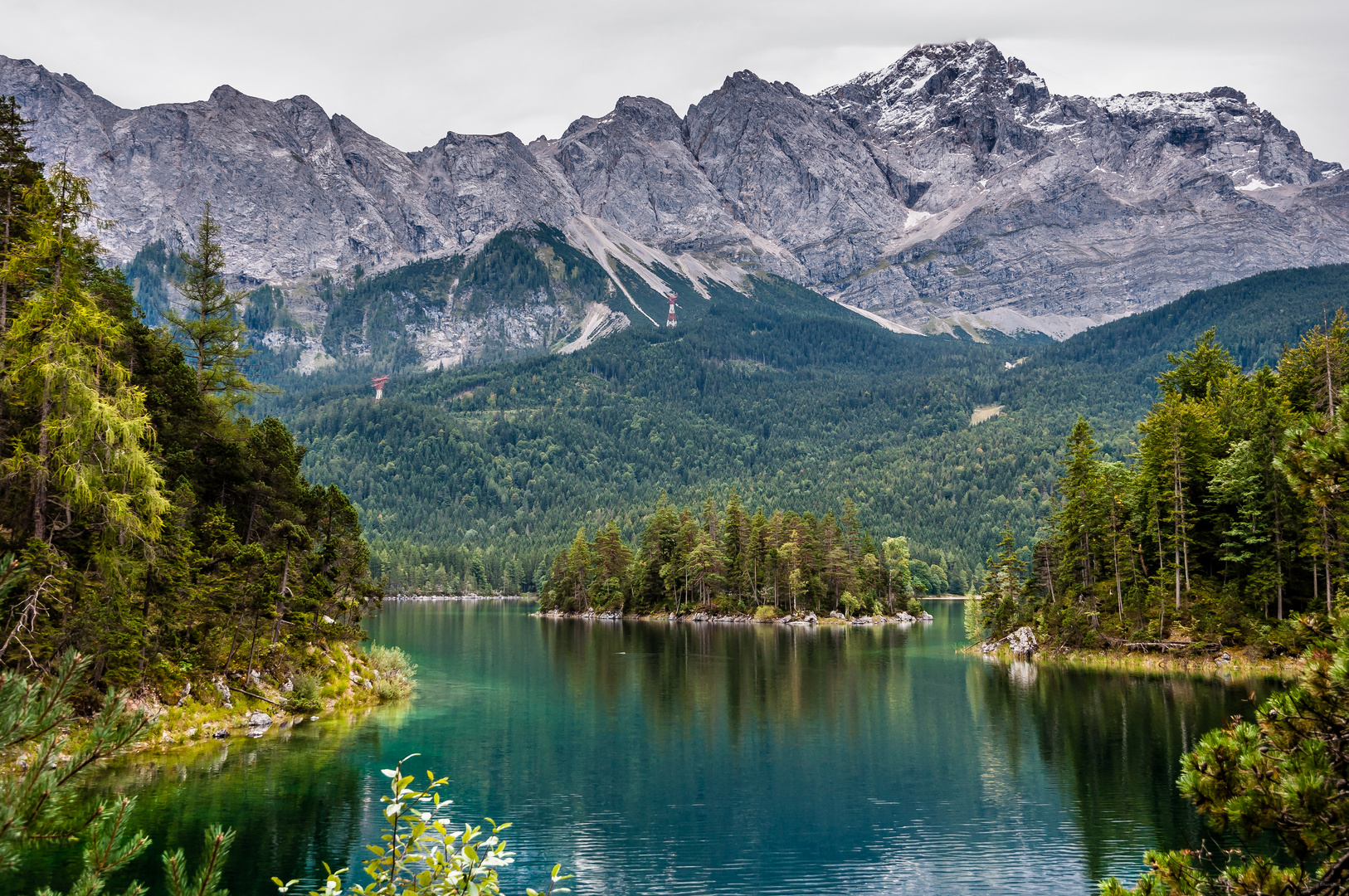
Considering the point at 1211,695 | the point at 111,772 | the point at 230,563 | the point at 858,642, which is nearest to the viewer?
the point at 111,772

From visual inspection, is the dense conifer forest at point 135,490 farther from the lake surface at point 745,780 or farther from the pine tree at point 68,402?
the lake surface at point 745,780

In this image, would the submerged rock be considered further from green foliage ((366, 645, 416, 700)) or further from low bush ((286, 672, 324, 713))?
low bush ((286, 672, 324, 713))

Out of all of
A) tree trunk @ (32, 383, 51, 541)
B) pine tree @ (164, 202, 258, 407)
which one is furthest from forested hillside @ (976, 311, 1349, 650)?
pine tree @ (164, 202, 258, 407)

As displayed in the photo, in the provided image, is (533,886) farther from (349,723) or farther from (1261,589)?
(1261,589)

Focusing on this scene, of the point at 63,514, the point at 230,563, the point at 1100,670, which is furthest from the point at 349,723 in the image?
the point at 1100,670

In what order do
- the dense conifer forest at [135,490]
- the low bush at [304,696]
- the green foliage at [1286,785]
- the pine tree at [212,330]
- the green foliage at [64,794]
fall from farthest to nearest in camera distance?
the pine tree at [212,330] → the low bush at [304,696] → the dense conifer forest at [135,490] → the green foliage at [1286,785] → the green foliage at [64,794]

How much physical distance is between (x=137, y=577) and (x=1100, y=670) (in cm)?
6084

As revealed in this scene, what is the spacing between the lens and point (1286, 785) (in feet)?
28.2

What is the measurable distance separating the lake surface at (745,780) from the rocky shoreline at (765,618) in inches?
2181

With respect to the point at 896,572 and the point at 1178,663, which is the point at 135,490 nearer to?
Result: the point at 1178,663

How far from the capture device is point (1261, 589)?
194ft

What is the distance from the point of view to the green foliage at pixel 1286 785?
8445 millimetres

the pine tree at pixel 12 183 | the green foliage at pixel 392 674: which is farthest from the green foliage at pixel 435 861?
the green foliage at pixel 392 674

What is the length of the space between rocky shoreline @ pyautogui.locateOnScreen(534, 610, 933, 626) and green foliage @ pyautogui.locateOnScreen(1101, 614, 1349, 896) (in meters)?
114
